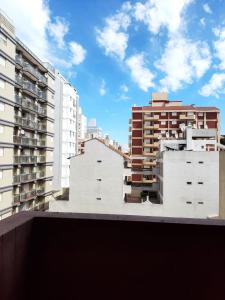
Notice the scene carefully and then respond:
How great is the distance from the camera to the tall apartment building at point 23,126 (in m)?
17.1

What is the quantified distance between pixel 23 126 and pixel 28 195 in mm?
5033

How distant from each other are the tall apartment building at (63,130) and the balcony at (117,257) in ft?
91.4

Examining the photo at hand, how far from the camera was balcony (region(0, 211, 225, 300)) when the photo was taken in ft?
5.31

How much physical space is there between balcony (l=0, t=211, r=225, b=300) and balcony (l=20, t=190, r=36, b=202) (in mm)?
19268

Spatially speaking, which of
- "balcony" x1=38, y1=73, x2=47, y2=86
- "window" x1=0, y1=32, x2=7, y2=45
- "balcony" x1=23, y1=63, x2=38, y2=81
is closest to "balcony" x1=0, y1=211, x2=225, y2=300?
"window" x1=0, y1=32, x2=7, y2=45

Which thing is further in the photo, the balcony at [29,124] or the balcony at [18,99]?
the balcony at [29,124]

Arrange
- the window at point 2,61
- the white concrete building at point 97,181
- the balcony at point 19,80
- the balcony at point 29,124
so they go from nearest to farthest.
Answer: the window at point 2,61 → the balcony at point 19,80 → the balcony at point 29,124 → the white concrete building at point 97,181

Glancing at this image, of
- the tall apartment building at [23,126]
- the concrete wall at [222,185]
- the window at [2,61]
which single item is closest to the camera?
the concrete wall at [222,185]

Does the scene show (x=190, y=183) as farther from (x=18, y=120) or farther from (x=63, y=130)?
(x=63, y=130)

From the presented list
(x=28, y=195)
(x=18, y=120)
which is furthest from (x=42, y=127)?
(x=28, y=195)

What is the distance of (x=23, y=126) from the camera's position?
2005cm

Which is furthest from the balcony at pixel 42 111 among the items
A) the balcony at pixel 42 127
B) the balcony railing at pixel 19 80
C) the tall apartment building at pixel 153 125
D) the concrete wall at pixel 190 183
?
the tall apartment building at pixel 153 125

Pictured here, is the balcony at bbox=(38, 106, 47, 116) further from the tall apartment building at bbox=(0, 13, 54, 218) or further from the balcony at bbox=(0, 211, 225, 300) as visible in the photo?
the balcony at bbox=(0, 211, 225, 300)

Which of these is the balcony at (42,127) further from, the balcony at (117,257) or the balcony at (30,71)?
the balcony at (117,257)
